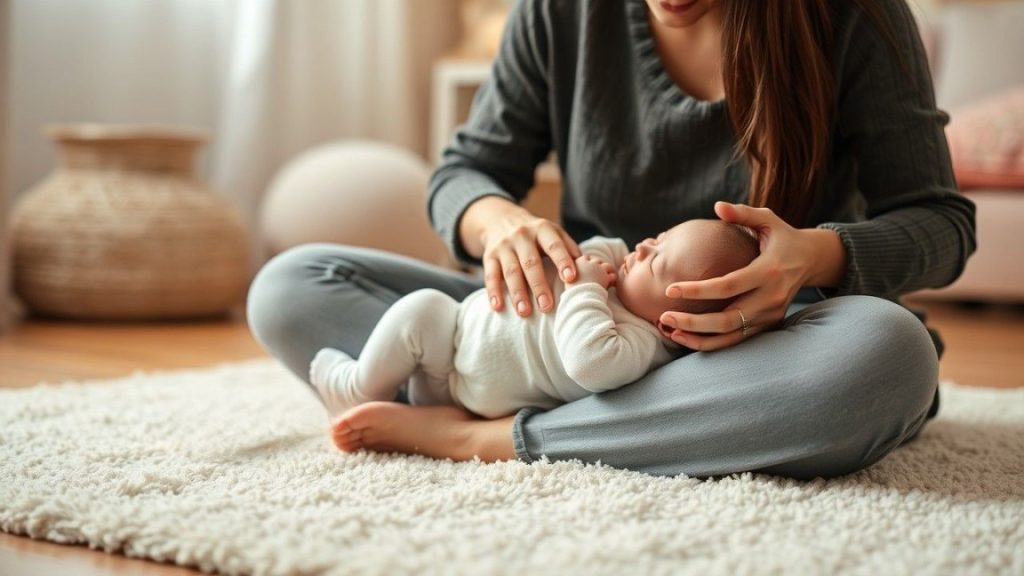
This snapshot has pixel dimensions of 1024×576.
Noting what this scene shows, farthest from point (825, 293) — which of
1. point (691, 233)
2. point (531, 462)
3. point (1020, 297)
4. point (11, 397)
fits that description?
point (1020, 297)

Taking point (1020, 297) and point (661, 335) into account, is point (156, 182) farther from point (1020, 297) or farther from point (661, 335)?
point (1020, 297)

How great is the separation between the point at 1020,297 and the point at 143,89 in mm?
2309

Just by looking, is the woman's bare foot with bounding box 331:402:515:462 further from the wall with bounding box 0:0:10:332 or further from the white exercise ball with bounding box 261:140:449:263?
the white exercise ball with bounding box 261:140:449:263

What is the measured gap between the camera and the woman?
95 cm

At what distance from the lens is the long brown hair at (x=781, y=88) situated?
1075 millimetres

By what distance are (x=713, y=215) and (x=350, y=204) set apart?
158 cm

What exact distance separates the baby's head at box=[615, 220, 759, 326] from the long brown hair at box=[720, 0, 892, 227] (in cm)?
12

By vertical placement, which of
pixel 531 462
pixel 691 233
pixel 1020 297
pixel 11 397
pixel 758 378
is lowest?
pixel 1020 297

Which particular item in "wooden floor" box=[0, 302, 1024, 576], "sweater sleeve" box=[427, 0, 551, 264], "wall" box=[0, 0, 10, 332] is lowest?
"wooden floor" box=[0, 302, 1024, 576]

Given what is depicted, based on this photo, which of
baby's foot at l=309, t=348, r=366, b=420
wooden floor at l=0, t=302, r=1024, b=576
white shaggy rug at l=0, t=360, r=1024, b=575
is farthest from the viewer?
wooden floor at l=0, t=302, r=1024, b=576

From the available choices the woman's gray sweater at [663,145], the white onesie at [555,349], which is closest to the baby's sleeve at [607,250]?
the white onesie at [555,349]

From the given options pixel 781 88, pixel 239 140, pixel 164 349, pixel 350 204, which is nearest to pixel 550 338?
pixel 781 88

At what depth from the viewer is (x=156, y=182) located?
2359 millimetres

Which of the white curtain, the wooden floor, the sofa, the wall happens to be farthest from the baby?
the sofa
